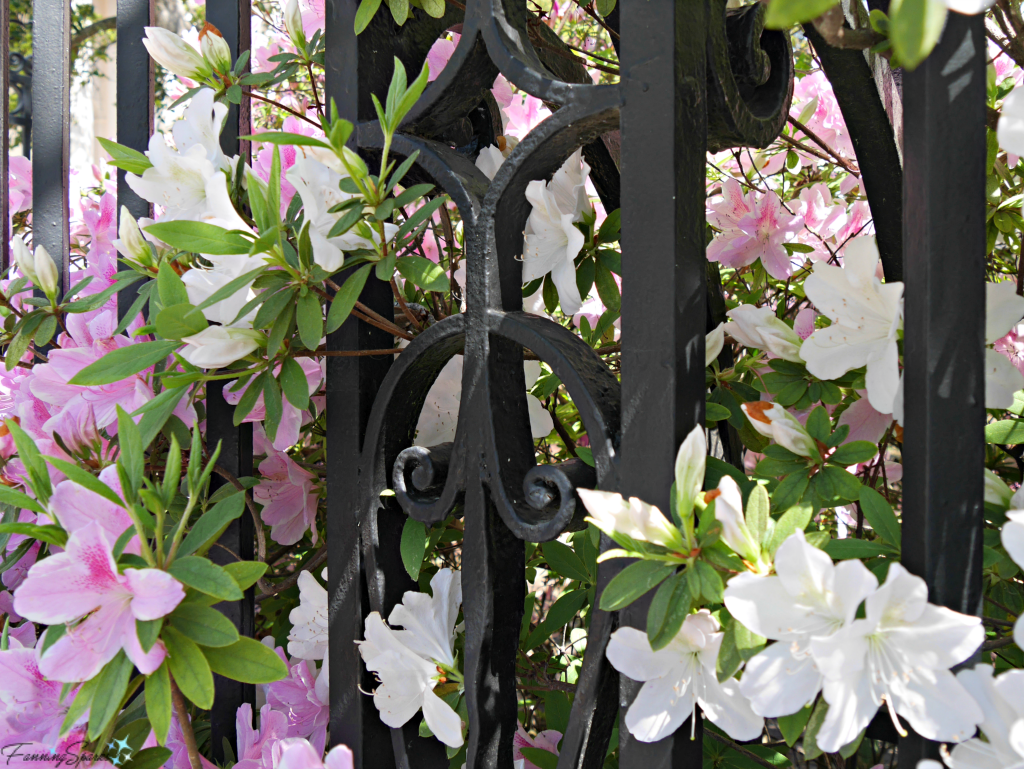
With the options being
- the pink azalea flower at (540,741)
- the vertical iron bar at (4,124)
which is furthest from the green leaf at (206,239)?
the vertical iron bar at (4,124)

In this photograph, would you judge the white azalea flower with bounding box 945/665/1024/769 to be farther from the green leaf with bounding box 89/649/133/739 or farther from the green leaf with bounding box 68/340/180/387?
the green leaf with bounding box 68/340/180/387

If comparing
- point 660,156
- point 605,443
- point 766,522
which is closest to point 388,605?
point 605,443

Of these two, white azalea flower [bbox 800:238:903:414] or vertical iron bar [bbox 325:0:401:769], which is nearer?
white azalea flower [bbox 800:238:903:414]

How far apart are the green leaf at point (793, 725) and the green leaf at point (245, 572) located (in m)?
0.45

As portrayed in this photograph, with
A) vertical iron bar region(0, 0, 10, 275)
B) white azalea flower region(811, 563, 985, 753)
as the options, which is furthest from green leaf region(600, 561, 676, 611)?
vertical iron bar region(0, 0, 10, 275)

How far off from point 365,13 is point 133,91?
486 millimetres

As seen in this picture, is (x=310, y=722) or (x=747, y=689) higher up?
(x=747, y=689)

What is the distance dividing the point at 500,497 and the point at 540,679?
54 centimetres

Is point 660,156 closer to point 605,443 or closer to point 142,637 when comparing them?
point 605,443

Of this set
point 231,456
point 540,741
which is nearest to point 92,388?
point 231,456

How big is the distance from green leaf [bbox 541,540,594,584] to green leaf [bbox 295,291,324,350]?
1.54 feet

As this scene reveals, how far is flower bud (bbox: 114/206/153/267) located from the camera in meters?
0.91

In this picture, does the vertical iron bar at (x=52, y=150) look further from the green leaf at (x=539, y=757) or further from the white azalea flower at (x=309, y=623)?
the green leaf at (x=539, y=757)

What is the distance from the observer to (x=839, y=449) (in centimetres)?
70
